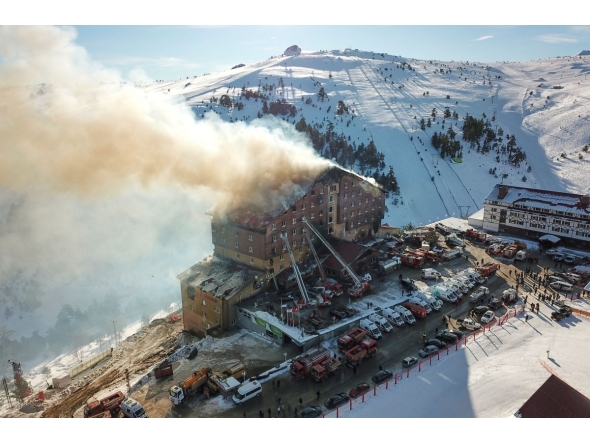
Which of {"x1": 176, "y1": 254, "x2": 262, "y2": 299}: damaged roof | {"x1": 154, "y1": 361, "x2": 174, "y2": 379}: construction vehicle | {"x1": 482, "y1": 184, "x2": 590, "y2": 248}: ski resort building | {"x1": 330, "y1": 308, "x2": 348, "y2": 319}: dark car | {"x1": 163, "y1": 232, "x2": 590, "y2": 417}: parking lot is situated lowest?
{"x1": 154, "y1": 361, "x2": 174, "y2": 379}: construction vehicle

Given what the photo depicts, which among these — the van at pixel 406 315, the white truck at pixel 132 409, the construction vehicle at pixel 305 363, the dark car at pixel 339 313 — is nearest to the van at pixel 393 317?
the van at pixel 406 315

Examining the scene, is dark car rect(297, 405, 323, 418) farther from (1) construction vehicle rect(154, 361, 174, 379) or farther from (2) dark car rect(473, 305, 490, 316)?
(2) dark car rect(473, 305, 490, 316)

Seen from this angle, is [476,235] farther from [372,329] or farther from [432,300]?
[372,329]

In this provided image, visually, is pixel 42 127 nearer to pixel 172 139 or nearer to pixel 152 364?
pixel 172 139

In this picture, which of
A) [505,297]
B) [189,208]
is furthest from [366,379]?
[189,208]

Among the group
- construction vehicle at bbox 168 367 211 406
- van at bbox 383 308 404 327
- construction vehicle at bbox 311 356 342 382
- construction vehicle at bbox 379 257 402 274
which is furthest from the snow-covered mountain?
construction vehicle at bbox 168 367 211 406

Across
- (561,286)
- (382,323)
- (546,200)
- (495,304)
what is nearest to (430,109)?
(546,200)

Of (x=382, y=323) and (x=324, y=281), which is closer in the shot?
(x=382, y=323)
